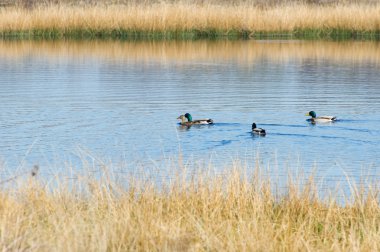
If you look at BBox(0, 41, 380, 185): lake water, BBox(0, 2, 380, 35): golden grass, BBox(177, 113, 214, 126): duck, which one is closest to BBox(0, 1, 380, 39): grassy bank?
BBox(0, 2, 380, 35): golden grass

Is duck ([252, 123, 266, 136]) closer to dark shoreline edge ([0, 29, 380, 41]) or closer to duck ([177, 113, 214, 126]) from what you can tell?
duck ([177, 113, 214, 126])

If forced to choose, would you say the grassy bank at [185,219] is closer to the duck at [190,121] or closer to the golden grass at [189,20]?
the duck at [190,121]

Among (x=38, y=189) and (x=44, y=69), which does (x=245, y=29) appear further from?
(x=38, y=189)

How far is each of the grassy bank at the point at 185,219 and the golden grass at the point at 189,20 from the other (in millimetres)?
25058

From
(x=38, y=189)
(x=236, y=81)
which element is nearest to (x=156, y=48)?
(x=236, y=81)

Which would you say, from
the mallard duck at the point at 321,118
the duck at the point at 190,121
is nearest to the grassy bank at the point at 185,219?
the duck at the point at 190,121

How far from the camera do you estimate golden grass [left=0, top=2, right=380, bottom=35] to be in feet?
107

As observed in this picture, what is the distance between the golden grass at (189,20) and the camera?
32.5 meters

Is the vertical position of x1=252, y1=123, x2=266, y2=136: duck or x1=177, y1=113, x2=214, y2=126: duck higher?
x1=252, y1=123, x2=266, y2=136: duck

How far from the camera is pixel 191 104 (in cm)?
1672

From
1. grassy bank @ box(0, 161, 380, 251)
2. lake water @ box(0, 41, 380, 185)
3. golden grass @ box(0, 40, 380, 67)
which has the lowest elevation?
golden grass @ box(0, 40, 380, 67)

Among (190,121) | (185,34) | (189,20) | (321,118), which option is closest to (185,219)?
(190,121)

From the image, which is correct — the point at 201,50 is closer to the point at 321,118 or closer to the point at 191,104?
the point at 191,104

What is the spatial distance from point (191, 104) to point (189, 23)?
16.4 m
